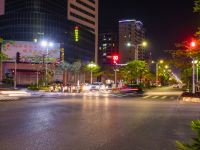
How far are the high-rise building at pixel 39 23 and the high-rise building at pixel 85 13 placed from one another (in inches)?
242

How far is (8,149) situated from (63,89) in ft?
152

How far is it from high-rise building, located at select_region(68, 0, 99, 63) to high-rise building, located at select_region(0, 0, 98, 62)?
6.15 metres

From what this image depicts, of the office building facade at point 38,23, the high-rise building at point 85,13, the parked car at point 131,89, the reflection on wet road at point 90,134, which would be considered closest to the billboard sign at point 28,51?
the office building facade at point 38,23

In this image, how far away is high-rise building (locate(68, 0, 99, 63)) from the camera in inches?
4738

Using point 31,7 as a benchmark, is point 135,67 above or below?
below

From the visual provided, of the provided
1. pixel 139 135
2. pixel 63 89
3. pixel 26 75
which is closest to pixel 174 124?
pixel 139 135

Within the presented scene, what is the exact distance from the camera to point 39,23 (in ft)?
325

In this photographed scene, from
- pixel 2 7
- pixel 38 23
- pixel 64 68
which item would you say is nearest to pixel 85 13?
pixel 38 23

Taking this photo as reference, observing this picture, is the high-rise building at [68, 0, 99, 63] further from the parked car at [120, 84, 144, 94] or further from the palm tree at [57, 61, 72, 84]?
→ the parked car at [120, 84, 144, 94]

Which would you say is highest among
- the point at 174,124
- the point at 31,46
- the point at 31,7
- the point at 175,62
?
the point at 31,7

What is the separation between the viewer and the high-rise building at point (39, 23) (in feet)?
321

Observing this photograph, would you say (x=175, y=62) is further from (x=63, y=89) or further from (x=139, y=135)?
(x=139, y=135)

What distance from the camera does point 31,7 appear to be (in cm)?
10044

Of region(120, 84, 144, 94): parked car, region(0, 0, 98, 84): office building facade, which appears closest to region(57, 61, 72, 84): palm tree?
region(0, 0, 98, 84): office building facade
